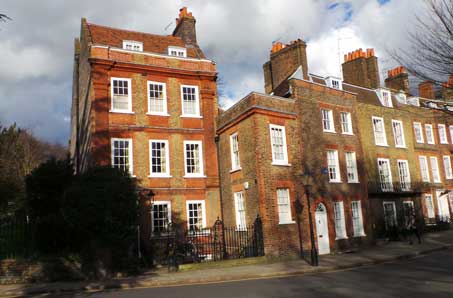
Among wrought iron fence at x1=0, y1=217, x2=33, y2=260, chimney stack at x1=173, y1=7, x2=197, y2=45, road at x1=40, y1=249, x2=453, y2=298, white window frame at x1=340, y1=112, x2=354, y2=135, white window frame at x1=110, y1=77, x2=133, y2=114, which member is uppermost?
chimney stack at x1=173, y1=7, x2=197, y2=45

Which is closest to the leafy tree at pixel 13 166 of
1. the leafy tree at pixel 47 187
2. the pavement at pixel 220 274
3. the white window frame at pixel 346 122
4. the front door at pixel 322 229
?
the leafy tree at pixel 47 187

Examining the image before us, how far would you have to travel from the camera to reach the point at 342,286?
35.0ft

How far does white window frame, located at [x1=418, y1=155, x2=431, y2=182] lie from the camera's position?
96.0ft

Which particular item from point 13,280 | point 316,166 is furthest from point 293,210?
point 13,280

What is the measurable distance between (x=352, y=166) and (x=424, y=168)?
437 inches

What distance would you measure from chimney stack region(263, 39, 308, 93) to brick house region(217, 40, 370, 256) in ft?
0.65

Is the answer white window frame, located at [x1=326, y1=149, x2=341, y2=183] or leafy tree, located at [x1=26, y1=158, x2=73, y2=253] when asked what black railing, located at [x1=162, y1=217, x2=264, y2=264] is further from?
white window frame, located at [x1=326, y1=149, x2=341, y2=183]

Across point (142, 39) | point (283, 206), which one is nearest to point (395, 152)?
point (283, 206)

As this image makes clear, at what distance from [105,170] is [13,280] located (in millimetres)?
5195

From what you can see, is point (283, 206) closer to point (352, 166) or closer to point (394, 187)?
point (352, 166)

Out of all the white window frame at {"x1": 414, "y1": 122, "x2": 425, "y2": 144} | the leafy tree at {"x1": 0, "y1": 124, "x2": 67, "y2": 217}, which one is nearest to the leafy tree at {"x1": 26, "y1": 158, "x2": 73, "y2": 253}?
the leafy tree at {"x1": 0, "y1": 124, "x2": 67, "y2": 217}

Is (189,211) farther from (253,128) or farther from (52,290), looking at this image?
(52,290)

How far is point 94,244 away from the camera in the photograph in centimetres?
1447

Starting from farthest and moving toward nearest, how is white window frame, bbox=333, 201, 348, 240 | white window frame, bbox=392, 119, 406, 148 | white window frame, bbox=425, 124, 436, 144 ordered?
white window frame, bbox=425, 124, 436, 144, white window frame, bbox=392, 119, 406, 148, white window frame, bbox=333, 201, 348, 240
